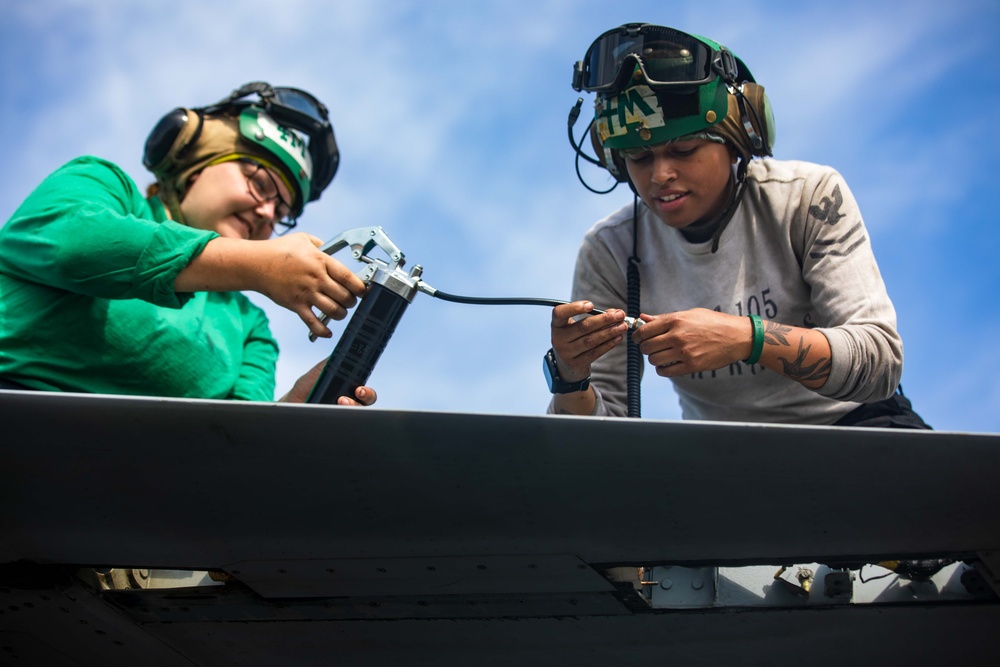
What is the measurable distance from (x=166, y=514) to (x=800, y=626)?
1.32 meters

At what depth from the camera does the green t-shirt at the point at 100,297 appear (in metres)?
2.65

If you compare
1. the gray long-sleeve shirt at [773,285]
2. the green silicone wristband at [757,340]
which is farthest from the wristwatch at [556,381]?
the green silicone wristband at [757,340]

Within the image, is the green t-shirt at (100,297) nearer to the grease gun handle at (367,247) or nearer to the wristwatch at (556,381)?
the grease gun handle at (367,247)

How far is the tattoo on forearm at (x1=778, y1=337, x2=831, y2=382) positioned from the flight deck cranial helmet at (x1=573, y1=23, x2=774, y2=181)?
86 centimetres

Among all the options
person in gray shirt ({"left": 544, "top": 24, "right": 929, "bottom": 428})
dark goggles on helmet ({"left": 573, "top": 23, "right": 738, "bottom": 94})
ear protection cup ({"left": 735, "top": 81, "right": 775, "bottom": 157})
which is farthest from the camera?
ear protection cup ({"left": 735, "top": 81, "right": 775, "bottom": 157})

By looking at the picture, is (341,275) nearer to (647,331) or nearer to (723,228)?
(647,331)

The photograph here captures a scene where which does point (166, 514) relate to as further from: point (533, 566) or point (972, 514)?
point (972, 514)

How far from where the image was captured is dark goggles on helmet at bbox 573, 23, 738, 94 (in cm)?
316

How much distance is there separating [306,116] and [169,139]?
0.59 meters

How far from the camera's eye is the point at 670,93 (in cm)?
314

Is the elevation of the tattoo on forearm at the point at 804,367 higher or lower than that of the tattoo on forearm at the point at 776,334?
lower

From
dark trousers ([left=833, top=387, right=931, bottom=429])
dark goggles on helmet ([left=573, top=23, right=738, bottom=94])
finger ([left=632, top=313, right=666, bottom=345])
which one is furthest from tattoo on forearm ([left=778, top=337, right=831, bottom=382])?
dark goggles on helmet ([left=573, top=23, right=738, bottom=94])

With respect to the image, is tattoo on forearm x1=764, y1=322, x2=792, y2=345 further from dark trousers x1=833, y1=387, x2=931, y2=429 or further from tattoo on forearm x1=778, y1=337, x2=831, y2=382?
dark trousers x1=833, y1=387, x2=931, y2=429

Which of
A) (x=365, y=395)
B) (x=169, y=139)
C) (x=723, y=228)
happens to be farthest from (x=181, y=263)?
(x=723, y=228)
